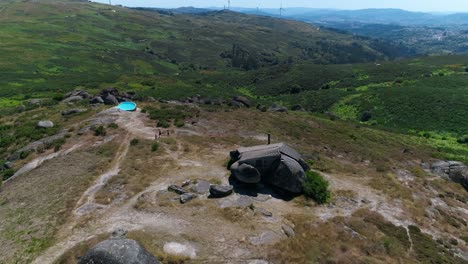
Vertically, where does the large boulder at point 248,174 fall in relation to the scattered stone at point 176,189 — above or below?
above

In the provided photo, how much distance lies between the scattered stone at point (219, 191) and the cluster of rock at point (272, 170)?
1860mm

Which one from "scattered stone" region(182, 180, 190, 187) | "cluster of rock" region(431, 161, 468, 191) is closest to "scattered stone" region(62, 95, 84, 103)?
"scattered stone" region(182, 180, 190, 187)

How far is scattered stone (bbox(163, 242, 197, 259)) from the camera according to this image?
2472cm

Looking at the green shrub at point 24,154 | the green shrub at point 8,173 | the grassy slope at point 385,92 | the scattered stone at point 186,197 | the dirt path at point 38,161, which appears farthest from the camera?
the grassy slope at point 385,92

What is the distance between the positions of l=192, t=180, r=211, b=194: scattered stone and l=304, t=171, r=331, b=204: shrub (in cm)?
965

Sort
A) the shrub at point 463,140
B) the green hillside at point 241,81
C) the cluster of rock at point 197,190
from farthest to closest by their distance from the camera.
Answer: the green hillside at point 241,81 → the shrub at point 463,140 → the cluster of rock at point 197,190

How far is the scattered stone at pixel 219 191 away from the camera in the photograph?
32.8 metres

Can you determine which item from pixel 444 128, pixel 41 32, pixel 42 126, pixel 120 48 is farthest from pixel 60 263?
pixel 41 32

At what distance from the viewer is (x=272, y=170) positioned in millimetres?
34812

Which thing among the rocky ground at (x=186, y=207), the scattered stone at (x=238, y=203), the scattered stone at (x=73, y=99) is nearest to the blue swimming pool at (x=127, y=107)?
the rocky ground at (x=186, y=207)

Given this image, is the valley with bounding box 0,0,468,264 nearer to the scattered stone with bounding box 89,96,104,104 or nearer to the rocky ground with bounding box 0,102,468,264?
the rocky ground with bounding box 0,102,468,264

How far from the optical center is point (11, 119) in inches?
2371

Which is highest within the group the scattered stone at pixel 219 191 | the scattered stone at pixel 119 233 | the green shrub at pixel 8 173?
the scattered stone at pixel 219 191

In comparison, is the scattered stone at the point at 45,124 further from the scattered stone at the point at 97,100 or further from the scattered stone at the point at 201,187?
the scattered stone at the point at 201,187
